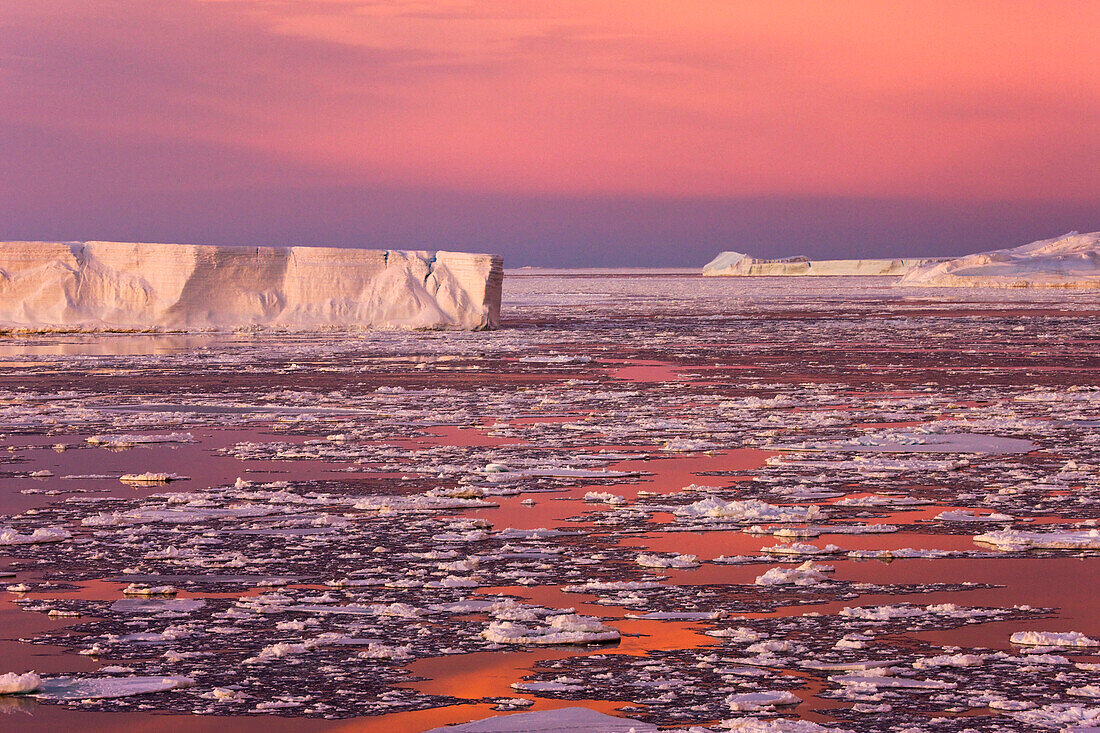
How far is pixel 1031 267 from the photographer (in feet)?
222

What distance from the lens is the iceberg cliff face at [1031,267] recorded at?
6419 centimetres

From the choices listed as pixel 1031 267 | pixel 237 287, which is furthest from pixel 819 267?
pixel 237 287

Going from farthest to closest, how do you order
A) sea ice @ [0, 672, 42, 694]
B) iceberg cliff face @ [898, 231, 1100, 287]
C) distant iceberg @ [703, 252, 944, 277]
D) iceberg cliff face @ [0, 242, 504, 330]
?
distant iceberg @ [703, 252, 944, 277] < iceberg cliff face @ [898, 231, 1100, 287] < iceberg cliff face @ [0, 242, 504, 330] < sea ice @ [0, 672, 42, 694]

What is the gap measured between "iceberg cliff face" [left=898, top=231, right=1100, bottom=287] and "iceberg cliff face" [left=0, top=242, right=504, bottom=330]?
4445cm

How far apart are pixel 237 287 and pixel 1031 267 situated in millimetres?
52530

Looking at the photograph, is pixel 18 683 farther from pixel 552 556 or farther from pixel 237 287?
pixel 237 287

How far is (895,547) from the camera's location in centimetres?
628

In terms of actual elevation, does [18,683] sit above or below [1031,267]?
below

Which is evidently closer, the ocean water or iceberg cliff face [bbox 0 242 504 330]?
the ocean water

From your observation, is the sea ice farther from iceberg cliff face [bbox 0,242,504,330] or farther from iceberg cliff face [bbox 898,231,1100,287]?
iceberg cliff face [bbox 898,231,1100,287]

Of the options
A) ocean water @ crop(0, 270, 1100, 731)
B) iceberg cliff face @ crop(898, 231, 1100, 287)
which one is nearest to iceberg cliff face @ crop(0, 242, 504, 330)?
ocean water @ crop(0, 270, 1100, 731)

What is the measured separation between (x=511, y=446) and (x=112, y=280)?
19.2 m

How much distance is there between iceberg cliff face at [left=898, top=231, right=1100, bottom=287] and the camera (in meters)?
64.2

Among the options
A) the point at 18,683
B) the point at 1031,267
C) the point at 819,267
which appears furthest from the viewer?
the point at 819,267
